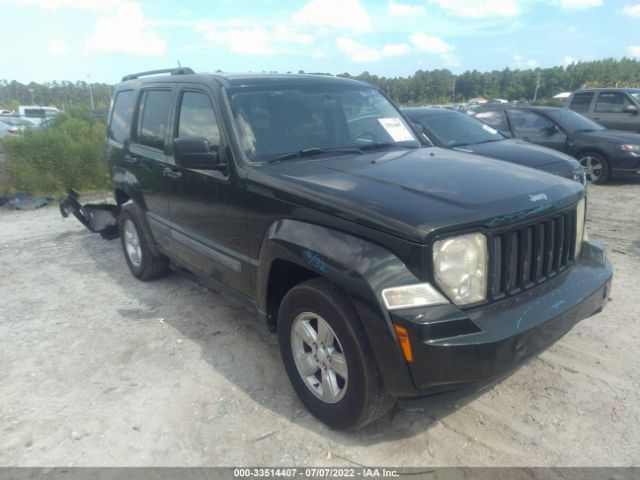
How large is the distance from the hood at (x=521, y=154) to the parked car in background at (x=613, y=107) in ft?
20.3

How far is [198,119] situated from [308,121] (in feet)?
2.87

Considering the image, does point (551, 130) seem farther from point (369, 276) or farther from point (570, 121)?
point (369, 276)

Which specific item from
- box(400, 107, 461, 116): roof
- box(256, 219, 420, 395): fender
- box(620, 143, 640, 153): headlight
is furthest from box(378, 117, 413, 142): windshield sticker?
box(620, 143, 640, 153): headlight

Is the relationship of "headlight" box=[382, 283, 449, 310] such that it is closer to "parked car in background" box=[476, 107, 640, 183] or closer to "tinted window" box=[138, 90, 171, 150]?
"tinted window" box=[138, 90, 171, 150]

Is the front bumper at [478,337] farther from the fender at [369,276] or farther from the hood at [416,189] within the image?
the hood at [416,189]

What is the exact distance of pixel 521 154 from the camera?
673cm

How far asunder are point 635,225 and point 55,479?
726 centimetres

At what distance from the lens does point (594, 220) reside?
7.09 meters

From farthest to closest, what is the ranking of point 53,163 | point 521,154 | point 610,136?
point 53,163 → point 610,136 → point 521,154

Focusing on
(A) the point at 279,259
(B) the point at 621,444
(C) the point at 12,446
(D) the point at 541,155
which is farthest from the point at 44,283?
(D) the point at 541,155

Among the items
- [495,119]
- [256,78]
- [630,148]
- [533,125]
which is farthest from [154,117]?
[630,148]

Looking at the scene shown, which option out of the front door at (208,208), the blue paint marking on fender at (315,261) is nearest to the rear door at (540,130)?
the front door at (208,208)

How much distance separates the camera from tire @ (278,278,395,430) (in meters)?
2.48

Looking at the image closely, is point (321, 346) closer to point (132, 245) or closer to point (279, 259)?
point (279, 259)
